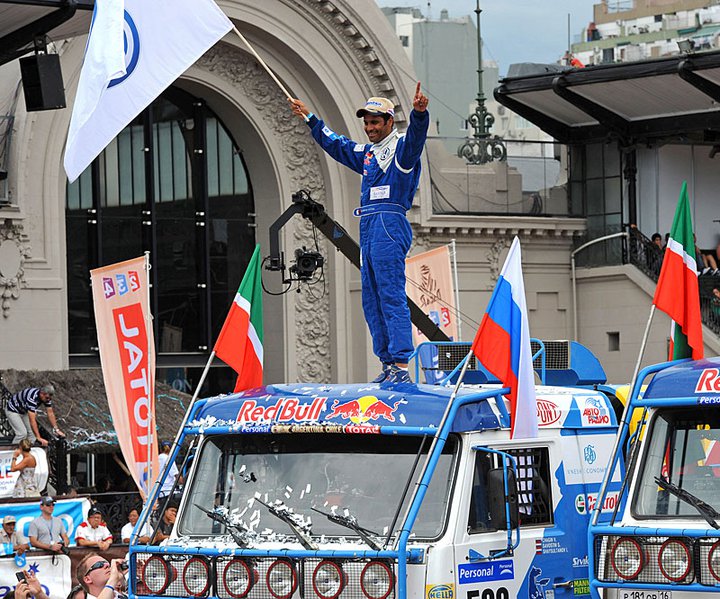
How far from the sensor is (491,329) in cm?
1121

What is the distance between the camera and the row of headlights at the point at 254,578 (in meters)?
9.86

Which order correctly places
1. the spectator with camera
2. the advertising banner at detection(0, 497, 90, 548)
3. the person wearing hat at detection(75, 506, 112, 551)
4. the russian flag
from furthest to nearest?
the person wearing hat at detection(75, 506, 112, 551) < the advertising banner at detection(0, 497, 90, 548) < the spectator with camera < the russian flag

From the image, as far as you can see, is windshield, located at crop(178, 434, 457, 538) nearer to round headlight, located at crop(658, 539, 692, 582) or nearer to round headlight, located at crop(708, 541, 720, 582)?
round headlight, located at crop(658, 539, 692, 582)

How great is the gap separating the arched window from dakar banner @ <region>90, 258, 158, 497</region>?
39.5 ft

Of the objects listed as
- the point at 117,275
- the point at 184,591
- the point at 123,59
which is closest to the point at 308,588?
the point at 184,591

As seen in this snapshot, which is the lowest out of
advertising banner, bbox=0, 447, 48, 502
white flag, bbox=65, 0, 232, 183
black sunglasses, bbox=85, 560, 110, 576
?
advertising banner, bbox=0, 447, 48, 502

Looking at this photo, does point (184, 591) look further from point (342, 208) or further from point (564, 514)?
point (342, 208)

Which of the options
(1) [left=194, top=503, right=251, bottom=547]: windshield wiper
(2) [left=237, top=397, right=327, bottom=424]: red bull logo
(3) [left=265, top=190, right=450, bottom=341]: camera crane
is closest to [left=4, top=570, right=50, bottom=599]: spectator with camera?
(3) [left=265, top=190, right=450, bottom=341]: camera crane

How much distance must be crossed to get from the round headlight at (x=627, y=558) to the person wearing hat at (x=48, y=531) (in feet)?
32.9

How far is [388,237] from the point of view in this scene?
12.1 metres

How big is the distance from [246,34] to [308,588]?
888 inches

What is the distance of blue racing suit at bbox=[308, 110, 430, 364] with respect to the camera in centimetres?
1209

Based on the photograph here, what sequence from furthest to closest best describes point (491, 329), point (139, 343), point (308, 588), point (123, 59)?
point (139, 343) < point (123, 59) < point (491, 329) < point (308, 588)

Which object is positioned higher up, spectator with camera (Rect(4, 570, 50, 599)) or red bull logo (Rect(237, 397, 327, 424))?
red bull logo (Rect(237, 397, 327, 424))
